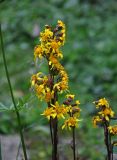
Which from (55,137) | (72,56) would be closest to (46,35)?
(55,137)

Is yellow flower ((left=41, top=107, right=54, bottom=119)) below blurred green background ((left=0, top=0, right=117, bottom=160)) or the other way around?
below

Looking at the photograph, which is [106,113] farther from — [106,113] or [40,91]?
[40,91]

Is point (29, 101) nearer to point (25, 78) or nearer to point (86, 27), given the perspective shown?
point (25, 78)

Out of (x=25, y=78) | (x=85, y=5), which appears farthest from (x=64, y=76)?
(x=85, y=5)

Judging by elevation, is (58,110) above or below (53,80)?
below

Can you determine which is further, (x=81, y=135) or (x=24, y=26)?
(x=24, y=26)

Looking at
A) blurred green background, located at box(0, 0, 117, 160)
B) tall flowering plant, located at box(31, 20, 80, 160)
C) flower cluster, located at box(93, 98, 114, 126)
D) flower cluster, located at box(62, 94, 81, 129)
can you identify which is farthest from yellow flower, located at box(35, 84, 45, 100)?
blurred green background, located at box(0, 0, 117, 160)

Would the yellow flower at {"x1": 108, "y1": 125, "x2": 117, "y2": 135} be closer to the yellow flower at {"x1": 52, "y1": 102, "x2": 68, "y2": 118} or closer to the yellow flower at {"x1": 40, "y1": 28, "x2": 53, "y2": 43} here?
the yellow flower at {"x1": 52, "y1": 102, "x2": 68, "y2": 118}
